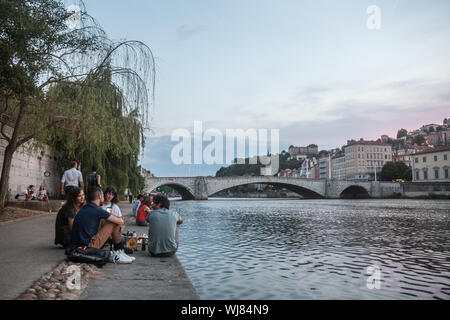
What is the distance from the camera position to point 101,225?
5762 millimetres

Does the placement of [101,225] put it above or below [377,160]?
below

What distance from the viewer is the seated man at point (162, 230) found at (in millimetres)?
6137

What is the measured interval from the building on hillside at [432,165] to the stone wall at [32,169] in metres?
72.8

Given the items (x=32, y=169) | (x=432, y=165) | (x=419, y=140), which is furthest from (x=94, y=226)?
(x=419, y=140)

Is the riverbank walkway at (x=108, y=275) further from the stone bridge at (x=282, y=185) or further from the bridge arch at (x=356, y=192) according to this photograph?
the bridge arch at (x=356, y=192)

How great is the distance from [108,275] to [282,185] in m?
74.7

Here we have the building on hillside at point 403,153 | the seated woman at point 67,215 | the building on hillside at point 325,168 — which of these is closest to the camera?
the seated woman at point 67,215

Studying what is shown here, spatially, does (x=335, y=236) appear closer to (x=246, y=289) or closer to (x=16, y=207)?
(x=246, y=289)

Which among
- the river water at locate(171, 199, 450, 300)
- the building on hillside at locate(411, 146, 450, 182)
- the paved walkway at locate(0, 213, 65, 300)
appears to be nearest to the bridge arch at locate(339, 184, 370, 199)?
the building on hillside at locate(411, 146, 450, 182)

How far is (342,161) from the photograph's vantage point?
126688mm

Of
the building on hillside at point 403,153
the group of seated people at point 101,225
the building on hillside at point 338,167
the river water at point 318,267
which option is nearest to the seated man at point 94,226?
the group of seated people at point 101,225

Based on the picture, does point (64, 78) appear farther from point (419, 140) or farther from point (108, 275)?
point (419, 140)

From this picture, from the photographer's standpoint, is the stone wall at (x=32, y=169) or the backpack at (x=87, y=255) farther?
the stone wall at (x=32, y=169)
